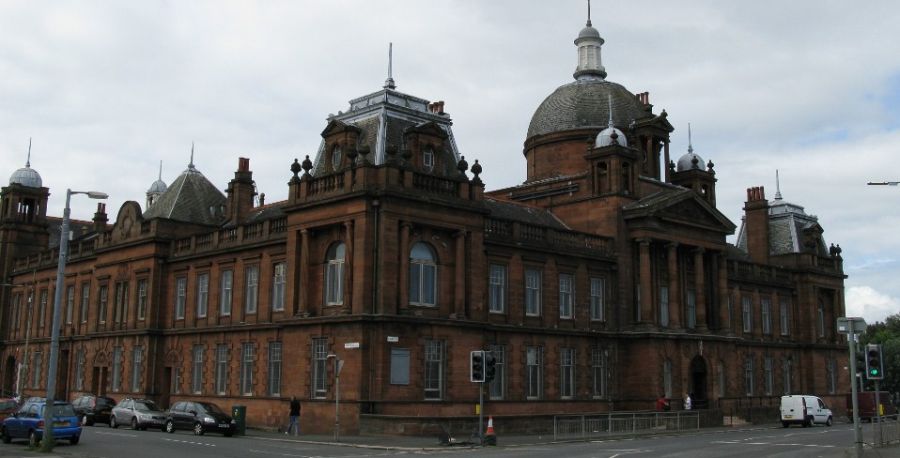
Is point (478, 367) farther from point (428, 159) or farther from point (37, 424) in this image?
point (37, 424)

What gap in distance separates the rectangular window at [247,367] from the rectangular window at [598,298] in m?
18.0

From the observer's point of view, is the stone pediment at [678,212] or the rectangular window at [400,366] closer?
the rectangular window at [400,366]

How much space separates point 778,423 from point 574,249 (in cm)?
1738

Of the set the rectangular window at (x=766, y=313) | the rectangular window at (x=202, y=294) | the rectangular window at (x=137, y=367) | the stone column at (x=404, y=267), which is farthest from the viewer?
the rectangular window at (x=766, y=313)

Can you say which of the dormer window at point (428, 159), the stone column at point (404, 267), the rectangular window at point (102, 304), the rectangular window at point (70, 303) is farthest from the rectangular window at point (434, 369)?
the rectangular window at point (70, 303)

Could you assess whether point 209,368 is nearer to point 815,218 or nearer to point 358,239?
point 358,239

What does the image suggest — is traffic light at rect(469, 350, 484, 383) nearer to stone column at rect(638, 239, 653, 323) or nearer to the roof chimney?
stone column at rect(638, 239, 653, 323)

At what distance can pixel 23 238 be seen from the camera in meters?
70.7

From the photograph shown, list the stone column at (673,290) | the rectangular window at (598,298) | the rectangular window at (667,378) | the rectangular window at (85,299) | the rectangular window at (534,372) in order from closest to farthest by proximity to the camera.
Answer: the rectangular window at (534,372)
the rectangular window at (667,378)
the rectangular window at (598,298)
the stone column at (673,290)
the rectangular window at (85,299)

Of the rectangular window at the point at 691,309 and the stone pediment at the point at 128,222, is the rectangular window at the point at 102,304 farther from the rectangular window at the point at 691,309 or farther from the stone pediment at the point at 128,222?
the rectangular window at the point at 691,309

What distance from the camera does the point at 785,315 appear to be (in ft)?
225

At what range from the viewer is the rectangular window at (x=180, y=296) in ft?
175

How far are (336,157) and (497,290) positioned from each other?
1006cm

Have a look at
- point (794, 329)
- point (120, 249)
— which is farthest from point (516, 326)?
point (794, 329)
